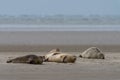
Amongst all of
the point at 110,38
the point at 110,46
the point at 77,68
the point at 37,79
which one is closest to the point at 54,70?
the point at 77,68

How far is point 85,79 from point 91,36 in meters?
13.4

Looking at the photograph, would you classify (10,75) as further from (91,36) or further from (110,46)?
(91,36)

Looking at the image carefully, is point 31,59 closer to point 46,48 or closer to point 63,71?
point 63,71

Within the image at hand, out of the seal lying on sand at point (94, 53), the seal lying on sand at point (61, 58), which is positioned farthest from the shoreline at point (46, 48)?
the seal lying on sand at point (61, 58)

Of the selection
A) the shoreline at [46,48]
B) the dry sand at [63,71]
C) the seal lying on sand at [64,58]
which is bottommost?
the dry sand at [63,71]

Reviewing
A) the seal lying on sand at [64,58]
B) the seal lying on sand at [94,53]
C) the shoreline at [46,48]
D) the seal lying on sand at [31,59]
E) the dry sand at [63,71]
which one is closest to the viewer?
the dry sand at [63,71]

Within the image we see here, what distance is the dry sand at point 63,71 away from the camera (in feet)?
32.0

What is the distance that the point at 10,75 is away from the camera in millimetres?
9914

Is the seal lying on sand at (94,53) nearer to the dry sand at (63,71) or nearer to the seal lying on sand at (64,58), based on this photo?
the dry sand at (63,71)

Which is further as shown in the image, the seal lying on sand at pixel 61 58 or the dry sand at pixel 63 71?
the seal lying on sand at pixel 61 58

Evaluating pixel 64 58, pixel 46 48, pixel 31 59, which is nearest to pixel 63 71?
pixel 31 59

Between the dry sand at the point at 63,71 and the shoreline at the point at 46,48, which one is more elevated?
the shoreline at the point at 46,48

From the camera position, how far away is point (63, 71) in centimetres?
1057

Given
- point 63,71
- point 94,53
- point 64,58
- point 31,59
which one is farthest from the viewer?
point 94,53
